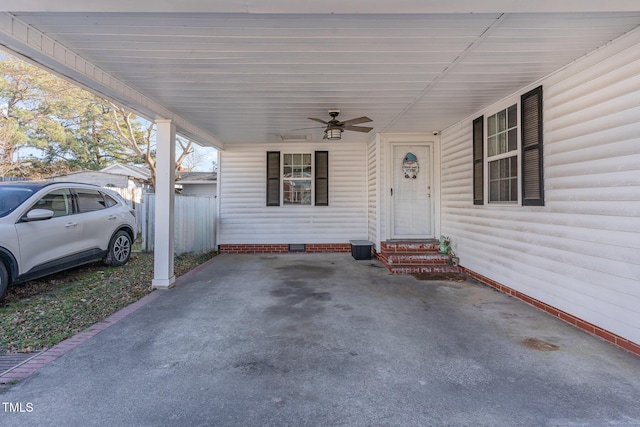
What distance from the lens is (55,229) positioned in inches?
168

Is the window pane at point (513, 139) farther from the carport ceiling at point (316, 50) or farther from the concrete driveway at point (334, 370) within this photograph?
the concrete driveway at point (334, 370)

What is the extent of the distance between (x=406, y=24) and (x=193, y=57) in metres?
2.09

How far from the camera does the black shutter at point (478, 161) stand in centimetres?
500

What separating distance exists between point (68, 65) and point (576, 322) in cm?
583

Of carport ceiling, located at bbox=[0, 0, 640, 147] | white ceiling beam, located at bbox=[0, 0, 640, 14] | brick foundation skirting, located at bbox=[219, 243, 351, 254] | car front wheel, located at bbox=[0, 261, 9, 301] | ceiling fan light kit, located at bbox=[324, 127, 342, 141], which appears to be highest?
carport ceiling, located at bbox=[0, 0, 640, 147]

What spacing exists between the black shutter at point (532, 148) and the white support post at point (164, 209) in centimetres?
513

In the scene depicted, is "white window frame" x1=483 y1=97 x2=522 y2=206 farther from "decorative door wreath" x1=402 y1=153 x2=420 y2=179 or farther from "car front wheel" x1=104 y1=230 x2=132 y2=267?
"car front wheel" x1=104 y1=230 x2=132 y2=267

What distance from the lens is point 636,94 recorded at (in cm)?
266

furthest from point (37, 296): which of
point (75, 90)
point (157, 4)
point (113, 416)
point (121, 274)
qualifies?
point (75, 90)

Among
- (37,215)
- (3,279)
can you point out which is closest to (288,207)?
(37,215)

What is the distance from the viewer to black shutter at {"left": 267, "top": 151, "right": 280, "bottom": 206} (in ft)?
25.3

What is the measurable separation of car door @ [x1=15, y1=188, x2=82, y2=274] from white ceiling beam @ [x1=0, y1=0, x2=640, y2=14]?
2941mm

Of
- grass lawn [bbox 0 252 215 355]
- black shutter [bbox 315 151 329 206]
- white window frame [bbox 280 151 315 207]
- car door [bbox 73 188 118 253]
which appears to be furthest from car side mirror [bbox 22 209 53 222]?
black shutter [bbox 315 151 329 206]

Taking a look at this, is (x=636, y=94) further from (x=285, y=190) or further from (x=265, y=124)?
(x=285, y=190)
